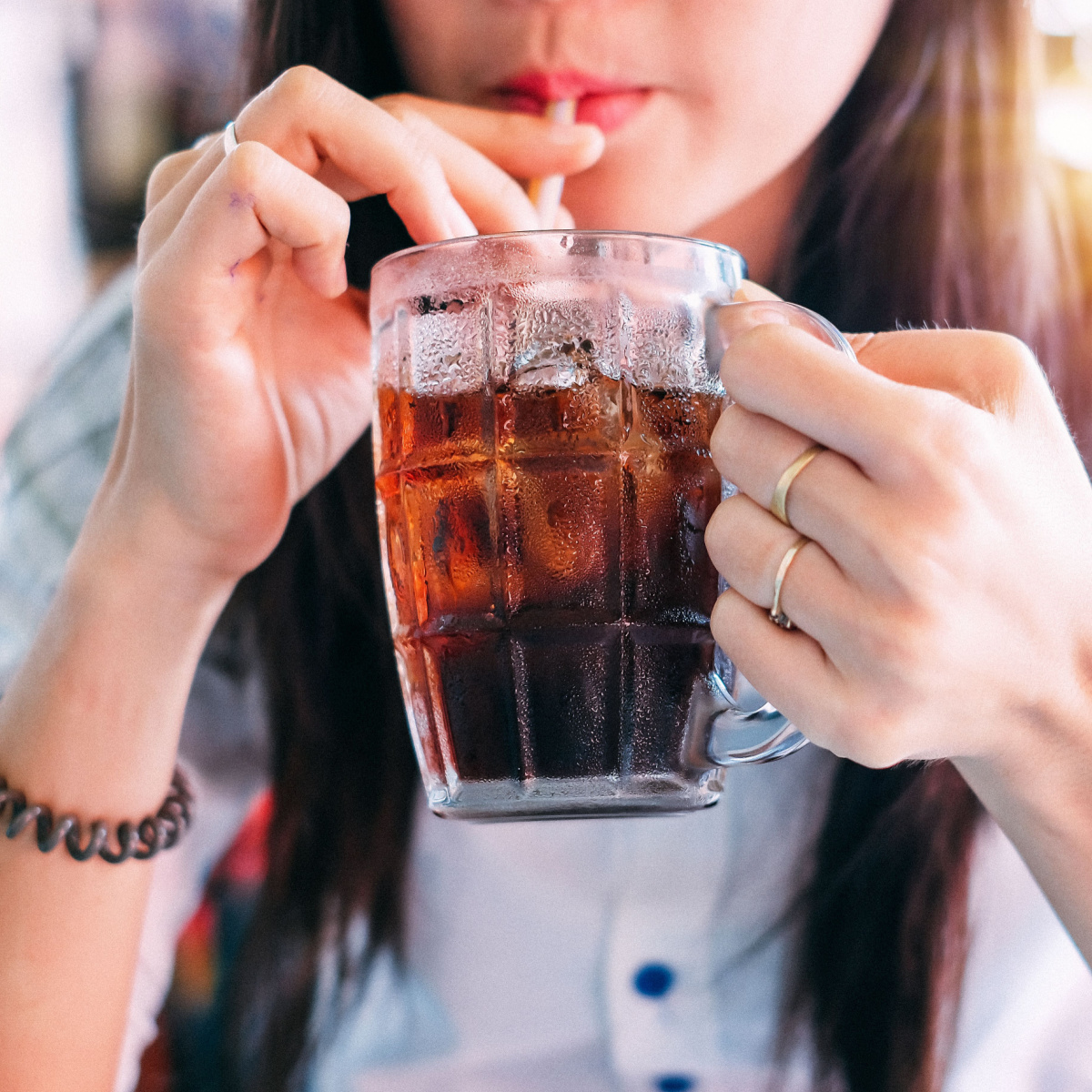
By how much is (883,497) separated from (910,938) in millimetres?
988

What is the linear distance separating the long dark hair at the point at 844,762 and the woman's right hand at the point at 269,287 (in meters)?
0.32

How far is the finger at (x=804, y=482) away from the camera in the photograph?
667 millimetres

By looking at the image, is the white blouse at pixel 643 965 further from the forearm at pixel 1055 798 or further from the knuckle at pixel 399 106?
the knuckle at pixel 399 106

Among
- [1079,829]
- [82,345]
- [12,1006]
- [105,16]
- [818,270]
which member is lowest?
[12,1006]

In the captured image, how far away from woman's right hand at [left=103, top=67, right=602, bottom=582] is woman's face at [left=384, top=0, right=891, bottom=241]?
0.09 meters

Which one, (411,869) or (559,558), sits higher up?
(559,558)

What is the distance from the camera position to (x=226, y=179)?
2.88 feet

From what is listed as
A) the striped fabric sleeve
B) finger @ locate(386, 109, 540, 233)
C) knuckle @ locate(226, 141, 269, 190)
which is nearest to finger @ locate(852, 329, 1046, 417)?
finger @ locate(386, 109, 540, 233)

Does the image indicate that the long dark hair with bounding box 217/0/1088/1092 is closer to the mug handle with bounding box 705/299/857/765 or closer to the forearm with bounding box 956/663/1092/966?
the forearm with bounding box 956/663/1092/966

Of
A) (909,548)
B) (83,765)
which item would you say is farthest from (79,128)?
(909,548)

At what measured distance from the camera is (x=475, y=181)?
1018mm

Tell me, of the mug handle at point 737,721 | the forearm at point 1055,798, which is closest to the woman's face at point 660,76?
the mug handle at point 737,721

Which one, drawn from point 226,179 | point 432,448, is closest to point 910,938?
point 432,448

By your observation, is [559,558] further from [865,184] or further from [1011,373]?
[865,184]
